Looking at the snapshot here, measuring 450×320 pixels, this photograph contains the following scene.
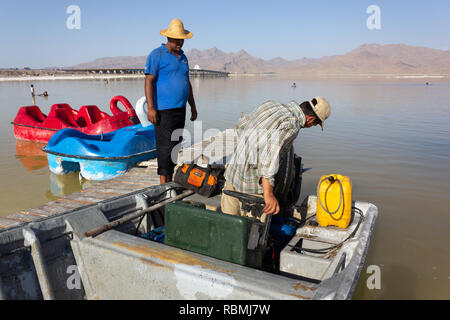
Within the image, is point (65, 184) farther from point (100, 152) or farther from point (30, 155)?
point (30, 155)


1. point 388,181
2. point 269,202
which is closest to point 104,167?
point 269,202

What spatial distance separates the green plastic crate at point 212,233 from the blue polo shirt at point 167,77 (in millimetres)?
2111

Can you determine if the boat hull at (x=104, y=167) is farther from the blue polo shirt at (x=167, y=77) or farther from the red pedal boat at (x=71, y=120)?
the blue polo shirt at (x=167, y=77)

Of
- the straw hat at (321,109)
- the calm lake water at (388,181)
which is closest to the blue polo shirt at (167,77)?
the straw hat at (321,109)

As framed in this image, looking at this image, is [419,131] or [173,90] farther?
[419,131]

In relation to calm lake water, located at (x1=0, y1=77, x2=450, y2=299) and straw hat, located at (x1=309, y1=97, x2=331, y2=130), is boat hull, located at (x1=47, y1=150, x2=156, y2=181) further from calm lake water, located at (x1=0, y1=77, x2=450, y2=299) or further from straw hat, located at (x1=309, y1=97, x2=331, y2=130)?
straw hat, located at (x1=309, y1=97, x2=331, y2=130)

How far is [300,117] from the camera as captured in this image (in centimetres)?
282

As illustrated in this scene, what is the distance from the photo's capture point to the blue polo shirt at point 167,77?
4281mm
